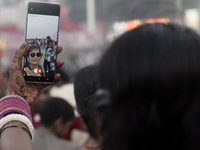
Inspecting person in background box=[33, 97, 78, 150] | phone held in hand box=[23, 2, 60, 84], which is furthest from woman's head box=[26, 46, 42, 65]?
person in background box=[33, 97, 78, 150]

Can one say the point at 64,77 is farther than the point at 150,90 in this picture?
Yes

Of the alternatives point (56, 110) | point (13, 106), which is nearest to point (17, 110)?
point (13, 106)

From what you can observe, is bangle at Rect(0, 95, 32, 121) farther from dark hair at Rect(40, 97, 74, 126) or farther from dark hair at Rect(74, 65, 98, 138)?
dark hair at Rect(40, 97, 74, 126)

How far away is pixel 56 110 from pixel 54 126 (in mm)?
183

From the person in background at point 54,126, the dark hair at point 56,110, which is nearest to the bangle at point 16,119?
the person in background at point 54,126

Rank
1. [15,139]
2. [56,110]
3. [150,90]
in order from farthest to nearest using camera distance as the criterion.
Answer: [56,110], [15,139], [150,90]

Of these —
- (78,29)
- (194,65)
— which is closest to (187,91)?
(194,65)

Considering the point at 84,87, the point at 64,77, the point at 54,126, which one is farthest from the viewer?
the point at 64,77

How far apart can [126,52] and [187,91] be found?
0.15m

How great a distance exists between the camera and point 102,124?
76 cm

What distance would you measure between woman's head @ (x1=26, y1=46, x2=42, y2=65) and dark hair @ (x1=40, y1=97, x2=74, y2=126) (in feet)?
5.15

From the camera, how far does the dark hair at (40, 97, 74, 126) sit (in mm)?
2920

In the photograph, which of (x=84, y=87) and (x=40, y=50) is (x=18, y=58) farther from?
(x=84, y=87)

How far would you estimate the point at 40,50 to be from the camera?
1360 millimetres
